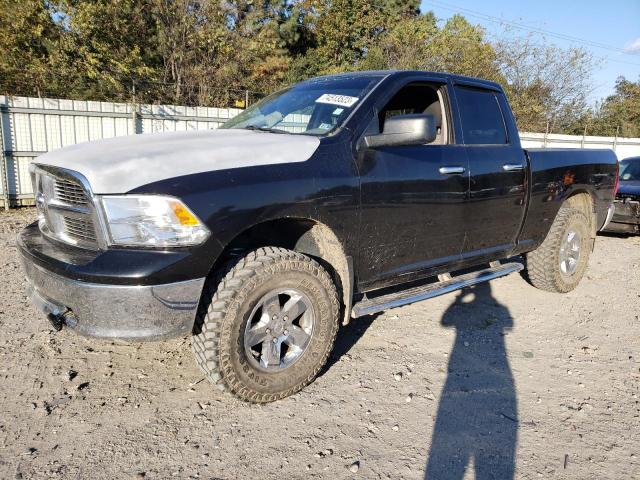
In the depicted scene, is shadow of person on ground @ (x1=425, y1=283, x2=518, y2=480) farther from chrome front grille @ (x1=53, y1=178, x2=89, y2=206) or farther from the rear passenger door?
chrome front grille @ (x1=53, y1=178, x2=89, y2=206)

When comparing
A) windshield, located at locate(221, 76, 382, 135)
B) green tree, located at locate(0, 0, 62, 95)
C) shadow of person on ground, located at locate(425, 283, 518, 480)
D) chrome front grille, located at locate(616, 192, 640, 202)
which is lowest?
shadow of person on ground, located at locate(425, 283, 518, 480)

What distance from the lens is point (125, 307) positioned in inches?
92.6

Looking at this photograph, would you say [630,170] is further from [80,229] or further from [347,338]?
[80,229]

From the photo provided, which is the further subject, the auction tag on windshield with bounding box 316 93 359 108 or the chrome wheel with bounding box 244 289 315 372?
the auction tag on windshield with bounding box 316 93 359 108

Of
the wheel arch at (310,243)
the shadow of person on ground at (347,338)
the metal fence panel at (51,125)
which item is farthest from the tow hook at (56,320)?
Answer: the metal fence panel at (51,125)

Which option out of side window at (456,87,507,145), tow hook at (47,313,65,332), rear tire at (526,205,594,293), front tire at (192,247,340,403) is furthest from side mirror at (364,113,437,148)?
rear tire at (526,205,594,293)

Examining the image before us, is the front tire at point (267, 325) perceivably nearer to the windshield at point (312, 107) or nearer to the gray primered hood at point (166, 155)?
the gray primered hood at point (166, 155)

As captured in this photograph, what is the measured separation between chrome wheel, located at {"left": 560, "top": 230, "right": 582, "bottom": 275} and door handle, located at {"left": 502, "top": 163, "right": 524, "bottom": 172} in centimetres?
133

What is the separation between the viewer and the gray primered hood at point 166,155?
2.37m

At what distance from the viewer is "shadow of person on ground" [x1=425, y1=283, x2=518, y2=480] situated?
241cm

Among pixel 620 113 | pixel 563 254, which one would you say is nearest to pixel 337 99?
pixel 563 254

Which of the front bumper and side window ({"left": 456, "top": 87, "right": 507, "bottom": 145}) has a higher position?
side window ({"left": 456, "top": 87, "right": 507, "bottom": 145})

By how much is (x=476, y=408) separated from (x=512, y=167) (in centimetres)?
223

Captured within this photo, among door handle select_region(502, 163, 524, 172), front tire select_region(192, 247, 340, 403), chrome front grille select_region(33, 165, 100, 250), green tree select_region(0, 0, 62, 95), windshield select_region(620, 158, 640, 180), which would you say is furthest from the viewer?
green tree select_region(0, 0, 62, 95)
